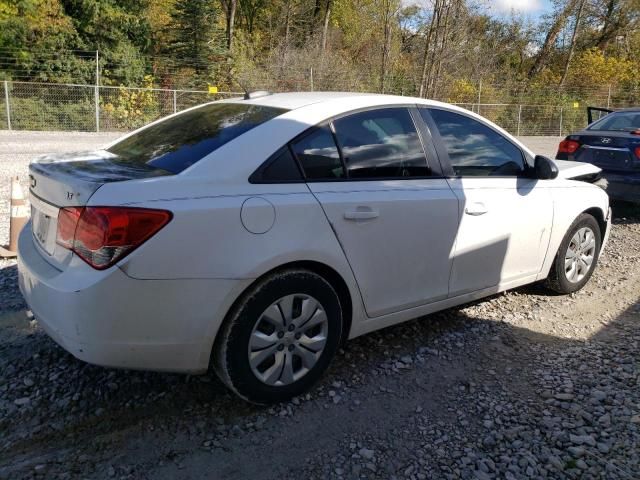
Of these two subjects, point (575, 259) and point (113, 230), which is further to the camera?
point (575, 259)

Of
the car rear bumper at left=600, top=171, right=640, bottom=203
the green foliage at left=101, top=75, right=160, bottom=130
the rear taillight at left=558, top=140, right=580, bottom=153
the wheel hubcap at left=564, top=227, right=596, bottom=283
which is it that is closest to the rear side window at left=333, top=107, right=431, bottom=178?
the wheel hubcap at left=564, top=227, right=596, bottom=283

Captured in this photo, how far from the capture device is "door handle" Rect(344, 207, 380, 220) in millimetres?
3156

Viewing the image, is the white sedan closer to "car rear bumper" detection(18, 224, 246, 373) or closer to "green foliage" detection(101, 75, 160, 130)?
"car rear bumper" detection(18, 224, 246, 373)

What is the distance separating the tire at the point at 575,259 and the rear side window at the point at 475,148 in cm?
88

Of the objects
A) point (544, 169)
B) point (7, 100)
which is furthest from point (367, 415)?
point (7, 100)

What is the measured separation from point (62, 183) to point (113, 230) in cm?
50

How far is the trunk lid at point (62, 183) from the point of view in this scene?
270 cm

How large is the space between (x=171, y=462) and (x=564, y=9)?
40.6m

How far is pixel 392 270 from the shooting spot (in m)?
3.42

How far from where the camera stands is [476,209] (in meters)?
3.79

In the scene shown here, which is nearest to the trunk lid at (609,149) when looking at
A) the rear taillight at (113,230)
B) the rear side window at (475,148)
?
the rear side window at (475,148)

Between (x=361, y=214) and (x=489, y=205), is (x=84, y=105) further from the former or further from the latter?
(x=361, y=214)

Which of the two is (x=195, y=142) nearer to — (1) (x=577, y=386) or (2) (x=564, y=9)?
(1) (x=577, y=386)

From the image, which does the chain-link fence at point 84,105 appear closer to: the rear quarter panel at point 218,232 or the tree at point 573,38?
the rear quarter panel at point 218,232
